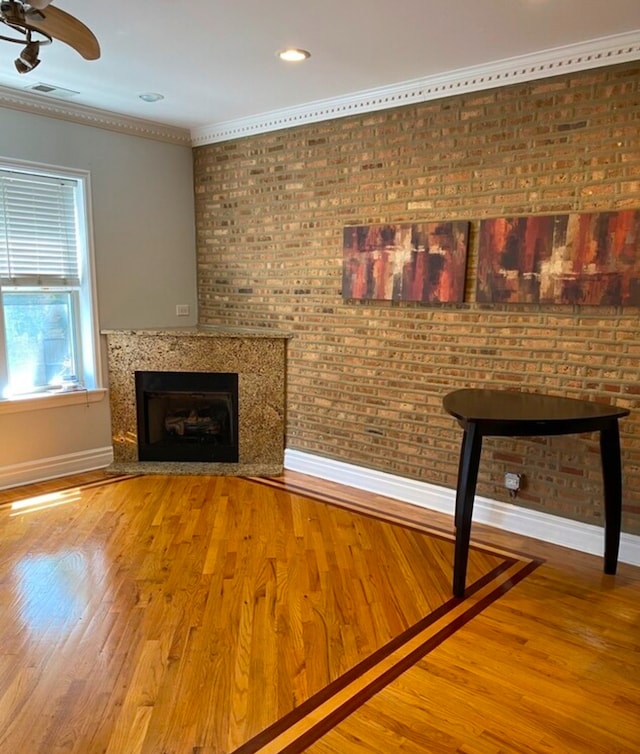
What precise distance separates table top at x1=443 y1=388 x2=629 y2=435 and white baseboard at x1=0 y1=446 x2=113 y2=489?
2879 mm

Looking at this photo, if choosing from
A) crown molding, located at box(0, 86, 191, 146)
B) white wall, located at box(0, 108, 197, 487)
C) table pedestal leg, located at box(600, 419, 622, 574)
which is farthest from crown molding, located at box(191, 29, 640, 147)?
table pedestal leg, located at box(600, 419, 622, 574)

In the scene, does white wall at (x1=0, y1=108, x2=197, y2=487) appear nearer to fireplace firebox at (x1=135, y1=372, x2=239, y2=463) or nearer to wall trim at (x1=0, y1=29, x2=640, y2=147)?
wall trim at (x1=0, y1=29, x2=640, y2=147)

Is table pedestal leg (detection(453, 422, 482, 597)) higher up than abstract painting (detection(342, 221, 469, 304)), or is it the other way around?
abstract painting (detection(342, 221, 469, 304))

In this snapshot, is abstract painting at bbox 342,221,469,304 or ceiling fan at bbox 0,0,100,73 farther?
abstract painting at bbox 342,221,469,304

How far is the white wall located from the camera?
13.3 feet

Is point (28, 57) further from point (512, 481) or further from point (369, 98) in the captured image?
point (512, 481)

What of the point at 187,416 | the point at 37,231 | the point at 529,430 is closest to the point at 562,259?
the point at 529,430

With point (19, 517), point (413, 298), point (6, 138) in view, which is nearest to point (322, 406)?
point (413, 298)

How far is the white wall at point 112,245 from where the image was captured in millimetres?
4051

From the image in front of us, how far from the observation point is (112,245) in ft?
14.6

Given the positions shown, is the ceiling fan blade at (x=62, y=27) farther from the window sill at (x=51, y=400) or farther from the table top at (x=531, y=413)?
the window sill at (x=51, y=400)

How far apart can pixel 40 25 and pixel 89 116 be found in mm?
2456

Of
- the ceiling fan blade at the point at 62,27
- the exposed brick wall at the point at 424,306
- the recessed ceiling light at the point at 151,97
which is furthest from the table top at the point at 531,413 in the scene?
the recessed ceiling light at the point at 151,97

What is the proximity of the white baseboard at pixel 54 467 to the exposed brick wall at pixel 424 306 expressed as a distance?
146 cm
